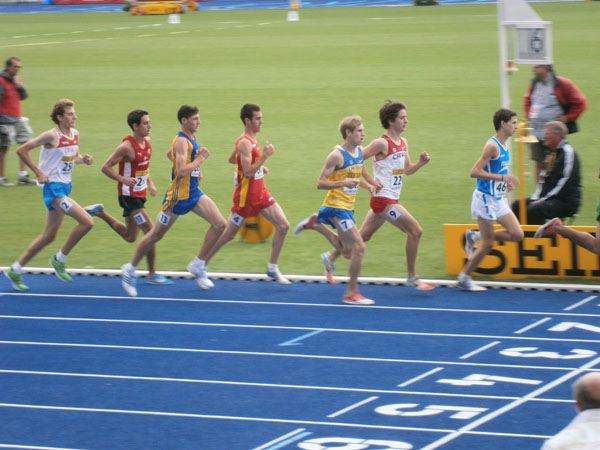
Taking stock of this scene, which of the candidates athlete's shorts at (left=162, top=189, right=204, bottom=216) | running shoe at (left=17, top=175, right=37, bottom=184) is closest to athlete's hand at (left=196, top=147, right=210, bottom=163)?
athlete's shorts at (left=162, top=189, right=204, bottom=216)

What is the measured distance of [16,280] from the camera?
398 inches

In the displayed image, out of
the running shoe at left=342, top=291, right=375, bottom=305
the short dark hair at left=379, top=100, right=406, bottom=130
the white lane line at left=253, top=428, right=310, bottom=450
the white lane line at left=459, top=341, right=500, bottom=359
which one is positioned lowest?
the white lane line at left=253, top=428, right=310, bottom=450

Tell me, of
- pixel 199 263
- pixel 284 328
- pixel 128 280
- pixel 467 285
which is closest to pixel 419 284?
pixel 467 285

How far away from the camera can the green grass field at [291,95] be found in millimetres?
12242

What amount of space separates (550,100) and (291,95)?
12.8m

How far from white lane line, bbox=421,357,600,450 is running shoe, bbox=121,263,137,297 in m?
4.26

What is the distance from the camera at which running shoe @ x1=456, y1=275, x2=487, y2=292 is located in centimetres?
968

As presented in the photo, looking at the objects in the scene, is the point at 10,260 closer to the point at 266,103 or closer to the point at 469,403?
the point at 469,403

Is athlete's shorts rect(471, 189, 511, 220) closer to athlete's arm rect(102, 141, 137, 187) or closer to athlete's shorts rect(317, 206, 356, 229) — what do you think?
athlete's shorts rect(317, 206, 356, 229)

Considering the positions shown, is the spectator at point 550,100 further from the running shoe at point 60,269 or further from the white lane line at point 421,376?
the running shoe at point 60,269

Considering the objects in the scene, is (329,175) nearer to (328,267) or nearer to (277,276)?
(328,267)

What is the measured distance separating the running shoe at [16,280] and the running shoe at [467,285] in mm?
4267

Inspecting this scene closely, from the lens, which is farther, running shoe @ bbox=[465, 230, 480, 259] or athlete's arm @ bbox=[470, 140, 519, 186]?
running shoe @ bbox=[465, 230, 480, 259]

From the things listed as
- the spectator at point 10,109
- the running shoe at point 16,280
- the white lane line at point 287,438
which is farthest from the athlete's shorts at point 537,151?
the spectator at point 10,109
